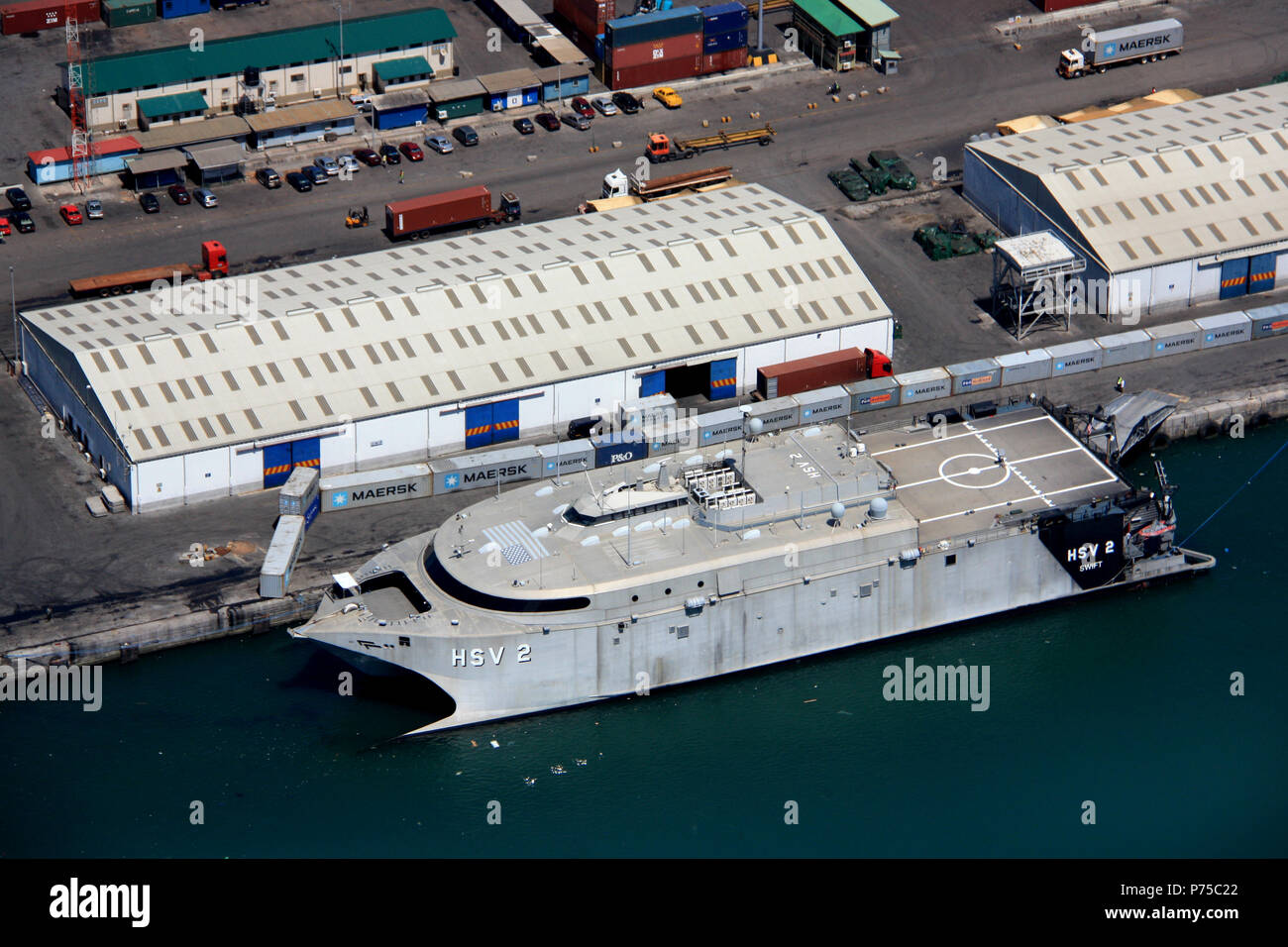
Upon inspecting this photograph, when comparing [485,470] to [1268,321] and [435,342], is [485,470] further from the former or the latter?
[1268,321]

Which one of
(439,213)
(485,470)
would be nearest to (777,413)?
(485,470)

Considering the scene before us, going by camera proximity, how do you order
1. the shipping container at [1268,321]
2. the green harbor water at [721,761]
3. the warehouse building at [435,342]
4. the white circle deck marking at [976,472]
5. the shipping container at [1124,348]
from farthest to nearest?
the shipping container at [1268,321] < the shipping container at [1124,348] < the warehouse building at [435,342] < the white circle deck marking at [976,472] < the green harbor water at [721,761]

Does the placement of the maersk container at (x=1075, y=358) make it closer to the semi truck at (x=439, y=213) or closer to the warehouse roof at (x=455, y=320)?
the warehouse roof at (x=455, y=320)

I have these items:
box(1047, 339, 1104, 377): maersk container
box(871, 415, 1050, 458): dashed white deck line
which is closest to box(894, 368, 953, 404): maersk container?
box(1047, 339, 1104, 377): maersk container

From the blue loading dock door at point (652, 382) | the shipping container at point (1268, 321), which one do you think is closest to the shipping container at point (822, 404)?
the blue loading dock door at point (652, 382)
